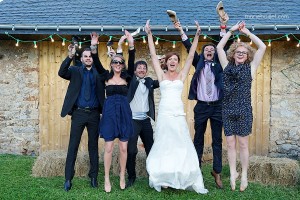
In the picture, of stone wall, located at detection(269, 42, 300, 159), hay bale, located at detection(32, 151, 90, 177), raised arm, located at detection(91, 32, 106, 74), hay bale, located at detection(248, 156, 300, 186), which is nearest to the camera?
raised arm, located at detection(91, 32, 106, 74)

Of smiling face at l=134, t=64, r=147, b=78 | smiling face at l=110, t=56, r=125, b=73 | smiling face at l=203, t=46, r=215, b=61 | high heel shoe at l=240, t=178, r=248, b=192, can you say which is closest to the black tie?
smiling face at l=110, t=56, r=125, b=73

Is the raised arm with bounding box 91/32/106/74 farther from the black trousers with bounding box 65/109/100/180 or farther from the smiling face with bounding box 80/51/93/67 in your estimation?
the black trousers with bounding box 65/109/100/180

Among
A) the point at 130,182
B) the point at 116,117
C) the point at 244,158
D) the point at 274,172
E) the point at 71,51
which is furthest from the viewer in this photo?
the point at 274,172

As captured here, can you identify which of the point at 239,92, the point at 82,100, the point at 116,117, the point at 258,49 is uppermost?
the point at 258,49

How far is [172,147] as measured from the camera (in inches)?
193

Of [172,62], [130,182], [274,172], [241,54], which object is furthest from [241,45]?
[130,182]

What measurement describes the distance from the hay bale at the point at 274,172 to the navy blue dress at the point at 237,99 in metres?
1.54

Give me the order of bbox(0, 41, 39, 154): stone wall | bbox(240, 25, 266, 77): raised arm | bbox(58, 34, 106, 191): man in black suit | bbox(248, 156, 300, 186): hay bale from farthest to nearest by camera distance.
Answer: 1. bbox(0, 41, 39, 154): stone wall
2. bbox(248, 156, 300, 186): hay bale
3. bbox(58, 34, 106, 191): man in black suit
4. bbox(240, 25, 266, 77): raised arm

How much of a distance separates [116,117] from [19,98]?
3932mm

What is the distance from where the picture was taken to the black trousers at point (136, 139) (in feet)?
17.3

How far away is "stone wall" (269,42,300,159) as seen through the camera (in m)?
7.91

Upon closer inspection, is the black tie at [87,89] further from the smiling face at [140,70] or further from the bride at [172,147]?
the bride at [172,147]

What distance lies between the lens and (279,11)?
8.29m

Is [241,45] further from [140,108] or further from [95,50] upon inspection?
[95,50]
